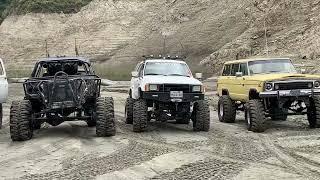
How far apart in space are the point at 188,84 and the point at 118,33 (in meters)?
50.8

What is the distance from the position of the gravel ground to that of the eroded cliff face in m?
20.7

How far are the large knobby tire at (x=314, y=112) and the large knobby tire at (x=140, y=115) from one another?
13.6ft

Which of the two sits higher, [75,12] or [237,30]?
[75,12]

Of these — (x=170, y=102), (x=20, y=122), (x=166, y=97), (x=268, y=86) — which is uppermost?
(x=268, y=86)

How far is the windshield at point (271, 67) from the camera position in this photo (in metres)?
15.3

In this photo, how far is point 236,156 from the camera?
1019cm

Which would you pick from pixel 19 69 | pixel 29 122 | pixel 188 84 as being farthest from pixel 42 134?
pixel 19 69

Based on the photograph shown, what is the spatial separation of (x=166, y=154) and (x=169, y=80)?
3940 millimetres

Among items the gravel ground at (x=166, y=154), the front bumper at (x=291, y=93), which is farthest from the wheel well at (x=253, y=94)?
the gravel ground at (x=166, y=154)

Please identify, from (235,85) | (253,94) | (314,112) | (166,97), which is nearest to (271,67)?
(253,94)

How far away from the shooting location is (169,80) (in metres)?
14.2

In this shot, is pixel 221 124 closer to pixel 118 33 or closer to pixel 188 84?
pixel 188 84

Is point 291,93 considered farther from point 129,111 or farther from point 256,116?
Answer: point 129,111

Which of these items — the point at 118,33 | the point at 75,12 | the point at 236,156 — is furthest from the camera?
the point at 75,12
